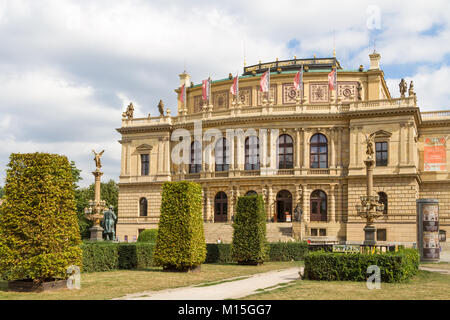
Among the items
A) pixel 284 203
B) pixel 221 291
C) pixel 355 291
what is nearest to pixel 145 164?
pixel 284 203

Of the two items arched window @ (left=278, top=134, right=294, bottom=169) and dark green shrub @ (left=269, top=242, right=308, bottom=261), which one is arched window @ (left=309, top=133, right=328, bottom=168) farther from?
dark green shrub @ (left=269, top=242, right=308, bottom=261)

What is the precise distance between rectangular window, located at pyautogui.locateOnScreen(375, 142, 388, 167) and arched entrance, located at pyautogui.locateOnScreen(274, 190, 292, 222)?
32.9ft

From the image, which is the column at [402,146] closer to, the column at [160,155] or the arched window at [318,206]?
the arched window at [318,206]

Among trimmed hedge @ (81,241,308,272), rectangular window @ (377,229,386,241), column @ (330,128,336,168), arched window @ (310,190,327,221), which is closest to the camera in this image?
trimmed hedge @ (81,241,308,272)

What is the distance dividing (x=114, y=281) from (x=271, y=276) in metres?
7.76

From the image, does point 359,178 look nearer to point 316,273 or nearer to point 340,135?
point 340,135

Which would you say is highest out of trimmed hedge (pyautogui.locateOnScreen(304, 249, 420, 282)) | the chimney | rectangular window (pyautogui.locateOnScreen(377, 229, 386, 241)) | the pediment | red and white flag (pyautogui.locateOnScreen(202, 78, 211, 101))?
the chimney

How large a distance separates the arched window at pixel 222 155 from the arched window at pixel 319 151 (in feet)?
31.5

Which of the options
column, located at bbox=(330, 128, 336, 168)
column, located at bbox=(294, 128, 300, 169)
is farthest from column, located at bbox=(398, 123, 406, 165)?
column, located at bbox=(294, 128, 300, 169)

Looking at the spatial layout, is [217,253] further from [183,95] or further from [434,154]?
[183,95]

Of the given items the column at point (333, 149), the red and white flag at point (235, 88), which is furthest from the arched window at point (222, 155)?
the column at point (333, 149)

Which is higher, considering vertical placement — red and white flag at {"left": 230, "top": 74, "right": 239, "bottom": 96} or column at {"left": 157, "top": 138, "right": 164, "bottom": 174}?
red and white flag at {"left": 230, "top": 74, "right": 239, "bottom": 96}

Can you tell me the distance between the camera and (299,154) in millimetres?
58031

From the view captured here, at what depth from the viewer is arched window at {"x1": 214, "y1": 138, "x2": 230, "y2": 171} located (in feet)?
200
